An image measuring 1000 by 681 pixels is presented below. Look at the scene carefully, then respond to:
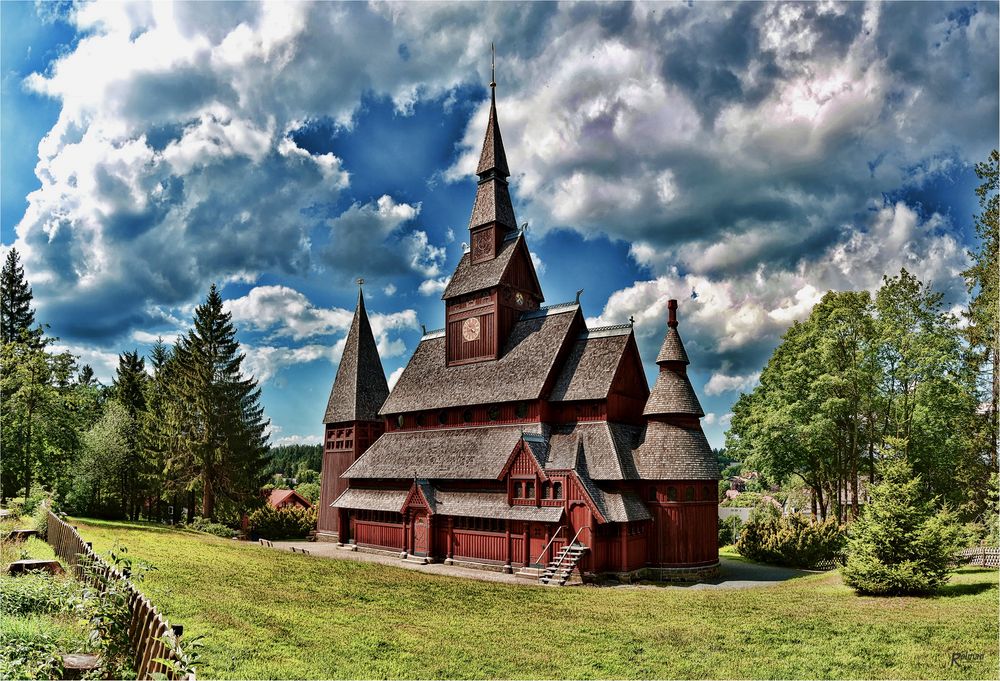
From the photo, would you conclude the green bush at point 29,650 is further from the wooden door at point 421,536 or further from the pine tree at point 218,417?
the pine tree at point 218,417

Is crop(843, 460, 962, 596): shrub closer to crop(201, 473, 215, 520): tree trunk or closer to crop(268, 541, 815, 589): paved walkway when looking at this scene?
crop(268, 541, 815, 589): paved walkway

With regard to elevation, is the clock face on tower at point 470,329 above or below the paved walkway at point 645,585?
above

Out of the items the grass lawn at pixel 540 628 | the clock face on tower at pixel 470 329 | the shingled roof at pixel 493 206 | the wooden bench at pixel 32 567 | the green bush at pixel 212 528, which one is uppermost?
the shingled roof at pixel 493 206

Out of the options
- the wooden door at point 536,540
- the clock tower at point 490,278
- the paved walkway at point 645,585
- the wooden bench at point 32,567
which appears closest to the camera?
the wooden bench at point 32,567

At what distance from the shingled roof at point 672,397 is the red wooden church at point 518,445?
0.22 ft

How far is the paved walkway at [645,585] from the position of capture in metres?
27.1

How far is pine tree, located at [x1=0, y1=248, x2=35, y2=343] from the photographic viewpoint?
53.2 meters

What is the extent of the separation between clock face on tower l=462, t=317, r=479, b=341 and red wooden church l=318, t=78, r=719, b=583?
0.35 feet

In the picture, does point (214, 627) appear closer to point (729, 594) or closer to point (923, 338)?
point (729, 594)

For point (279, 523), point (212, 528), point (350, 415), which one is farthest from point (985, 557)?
point (212, 528)

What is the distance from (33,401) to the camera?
3581 centimetres

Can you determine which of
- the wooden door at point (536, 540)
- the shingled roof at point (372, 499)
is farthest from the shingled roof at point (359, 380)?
the wooden door at point (536, 540)

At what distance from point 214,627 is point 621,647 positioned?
8.36 meters

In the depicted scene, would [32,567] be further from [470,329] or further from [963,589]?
[963,589]
